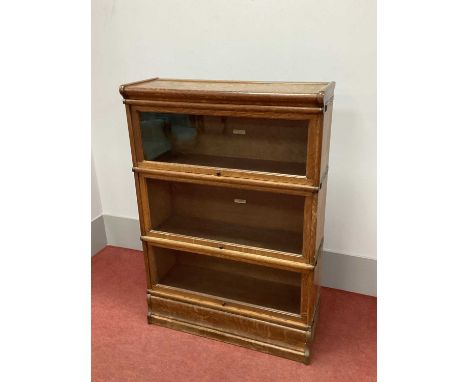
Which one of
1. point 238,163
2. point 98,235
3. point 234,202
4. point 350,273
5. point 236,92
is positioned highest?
point 236,92

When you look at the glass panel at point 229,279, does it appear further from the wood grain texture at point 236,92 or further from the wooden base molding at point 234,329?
the wood grain texture at point 236,92

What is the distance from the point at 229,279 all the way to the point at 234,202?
1.31ft

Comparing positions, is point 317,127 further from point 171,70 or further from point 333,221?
point 171,70

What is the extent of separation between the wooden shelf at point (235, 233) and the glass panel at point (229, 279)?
16 centimetres

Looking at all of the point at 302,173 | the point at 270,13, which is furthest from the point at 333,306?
the point at 270,13

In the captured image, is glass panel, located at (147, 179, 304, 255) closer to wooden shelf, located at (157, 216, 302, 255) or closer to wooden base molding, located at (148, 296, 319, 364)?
wooden shelf, located at (157, 216, 302, 255)

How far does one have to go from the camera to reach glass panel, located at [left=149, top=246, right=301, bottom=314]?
172 cm

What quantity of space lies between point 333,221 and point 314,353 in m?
0.64

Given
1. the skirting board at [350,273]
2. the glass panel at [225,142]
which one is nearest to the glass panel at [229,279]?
the skirting board at [350,273]

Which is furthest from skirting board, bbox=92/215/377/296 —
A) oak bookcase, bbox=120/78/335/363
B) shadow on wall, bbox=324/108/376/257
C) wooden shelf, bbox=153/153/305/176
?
Answer: wooden shelf, bbox=153/153/305/176

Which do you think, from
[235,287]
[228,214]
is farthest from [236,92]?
[235,287]

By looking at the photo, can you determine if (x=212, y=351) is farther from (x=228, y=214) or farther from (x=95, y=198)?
(x=95, y=198)

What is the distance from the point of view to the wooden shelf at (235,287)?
5.60 ft

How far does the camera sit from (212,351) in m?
1.68
